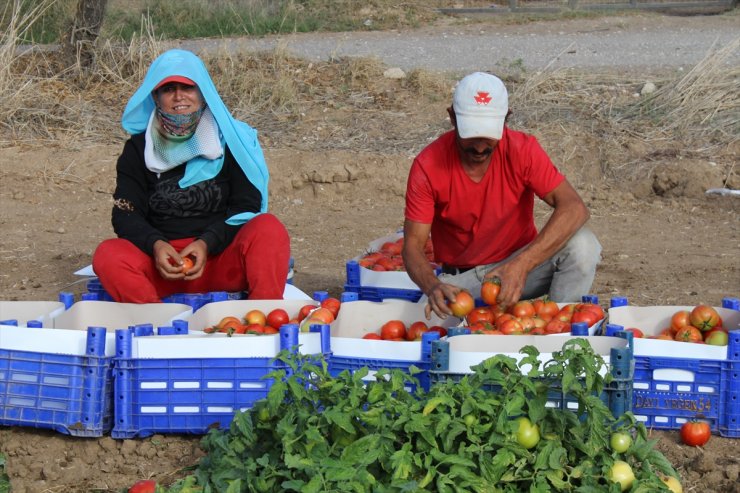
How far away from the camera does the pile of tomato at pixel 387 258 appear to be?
215 inches

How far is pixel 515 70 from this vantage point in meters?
11.7

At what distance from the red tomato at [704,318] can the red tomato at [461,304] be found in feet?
2.98

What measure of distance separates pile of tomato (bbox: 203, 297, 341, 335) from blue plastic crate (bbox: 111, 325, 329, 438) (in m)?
0.39

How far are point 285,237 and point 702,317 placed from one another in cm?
200

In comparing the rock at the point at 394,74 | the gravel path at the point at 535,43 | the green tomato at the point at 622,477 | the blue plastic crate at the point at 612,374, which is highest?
the gravel path at the point at 535,43

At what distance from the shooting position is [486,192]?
16.1 feet

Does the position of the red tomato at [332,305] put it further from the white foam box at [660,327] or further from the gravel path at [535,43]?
the gravel path at [535,43]

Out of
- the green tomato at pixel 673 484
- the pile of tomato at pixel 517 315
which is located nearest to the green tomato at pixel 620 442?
the green tomato at pixel 673 484

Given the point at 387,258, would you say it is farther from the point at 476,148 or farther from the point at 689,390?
the point at 689,390

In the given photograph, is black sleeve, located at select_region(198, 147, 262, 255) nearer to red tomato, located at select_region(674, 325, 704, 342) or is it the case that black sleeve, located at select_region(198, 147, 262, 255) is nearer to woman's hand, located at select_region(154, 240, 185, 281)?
woman's hand, located at select_region(154, 240, 185, 281)

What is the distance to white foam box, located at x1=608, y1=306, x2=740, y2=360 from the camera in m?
3.93

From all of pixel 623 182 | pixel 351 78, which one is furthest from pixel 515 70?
pixel 623 182

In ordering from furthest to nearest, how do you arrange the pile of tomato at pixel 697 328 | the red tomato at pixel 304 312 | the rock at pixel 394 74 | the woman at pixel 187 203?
the rock at pixel 394 74
the woman at pixel 187 203
the red tomato at pixel 304 312
the pile of tomato at pixel 697 328

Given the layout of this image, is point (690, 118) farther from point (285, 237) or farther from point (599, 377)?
point (599, 377)
